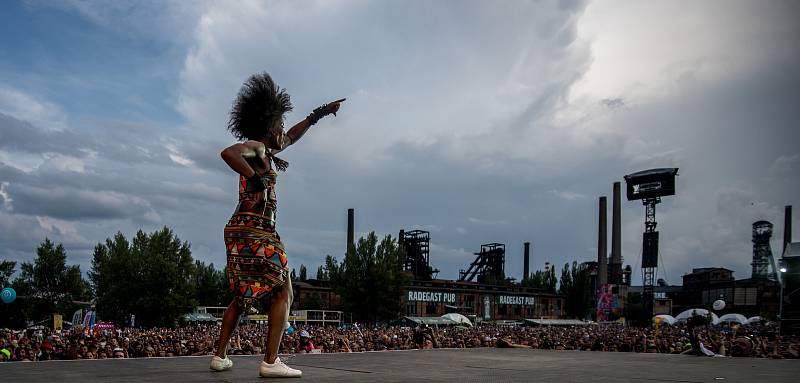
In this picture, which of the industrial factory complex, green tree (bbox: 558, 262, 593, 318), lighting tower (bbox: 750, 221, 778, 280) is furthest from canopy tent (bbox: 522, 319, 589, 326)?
lighting tower (bbox: 750, 221, 778, 280)

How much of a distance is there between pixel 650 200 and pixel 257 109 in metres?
89.2

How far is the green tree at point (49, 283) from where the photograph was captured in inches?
1890

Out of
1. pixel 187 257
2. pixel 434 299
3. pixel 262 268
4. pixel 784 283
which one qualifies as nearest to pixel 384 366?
pixel 262 268

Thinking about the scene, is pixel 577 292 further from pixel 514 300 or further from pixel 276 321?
pixel 276 321

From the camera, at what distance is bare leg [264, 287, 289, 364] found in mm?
4766

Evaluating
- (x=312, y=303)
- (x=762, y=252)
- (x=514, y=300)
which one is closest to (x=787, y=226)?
(x=762, y=252)

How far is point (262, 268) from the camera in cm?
463

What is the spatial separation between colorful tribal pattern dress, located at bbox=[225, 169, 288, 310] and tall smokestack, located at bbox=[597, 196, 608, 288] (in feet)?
290

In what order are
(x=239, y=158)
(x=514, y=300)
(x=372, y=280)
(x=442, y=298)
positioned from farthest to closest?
(x=514, y=300), (x=442, y=298), (x=372, y=280), (x=239, y=158)

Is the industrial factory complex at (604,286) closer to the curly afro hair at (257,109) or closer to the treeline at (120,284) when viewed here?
the treeline at (120,284)

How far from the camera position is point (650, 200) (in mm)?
86438

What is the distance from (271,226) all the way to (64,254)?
5196cm

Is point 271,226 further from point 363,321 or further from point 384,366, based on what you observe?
point 363,321

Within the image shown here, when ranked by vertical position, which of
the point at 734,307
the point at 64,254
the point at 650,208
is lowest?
the point at 734,307
